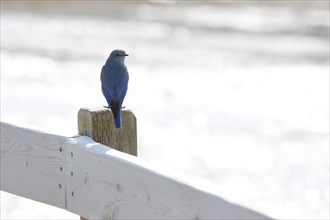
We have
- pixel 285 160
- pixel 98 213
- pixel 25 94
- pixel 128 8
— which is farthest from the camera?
pixel 128 8

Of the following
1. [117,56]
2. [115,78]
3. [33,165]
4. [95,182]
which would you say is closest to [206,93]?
[117,56]

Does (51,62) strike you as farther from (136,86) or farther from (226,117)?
(226,117)

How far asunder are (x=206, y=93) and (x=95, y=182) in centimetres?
1173

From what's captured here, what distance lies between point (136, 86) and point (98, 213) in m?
12.1

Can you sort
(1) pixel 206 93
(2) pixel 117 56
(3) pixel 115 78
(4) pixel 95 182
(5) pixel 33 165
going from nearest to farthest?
(4) pixel 95 182 → (5) pixel 33 165 → (3) pixel 115 78 → (2) pixel 117 56 → (1) pixel 206 93

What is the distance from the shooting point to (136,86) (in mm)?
15266

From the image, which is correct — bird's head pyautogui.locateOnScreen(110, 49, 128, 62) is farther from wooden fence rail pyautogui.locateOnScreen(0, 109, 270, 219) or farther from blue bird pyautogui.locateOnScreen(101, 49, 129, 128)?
wooden fence rail pyautogui.locateOnScreen(0, 109, 270, 219)

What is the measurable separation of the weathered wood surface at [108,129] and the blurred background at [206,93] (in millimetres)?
87

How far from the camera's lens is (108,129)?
350cm

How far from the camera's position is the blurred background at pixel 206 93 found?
8828mm

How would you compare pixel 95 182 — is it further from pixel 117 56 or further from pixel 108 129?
pixel 117 56

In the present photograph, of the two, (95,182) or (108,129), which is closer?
(95,182)

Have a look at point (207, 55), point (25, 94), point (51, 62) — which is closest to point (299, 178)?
point (25, 94)

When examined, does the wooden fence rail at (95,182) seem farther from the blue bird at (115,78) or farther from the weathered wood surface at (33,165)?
the blue bird at (115,78)
